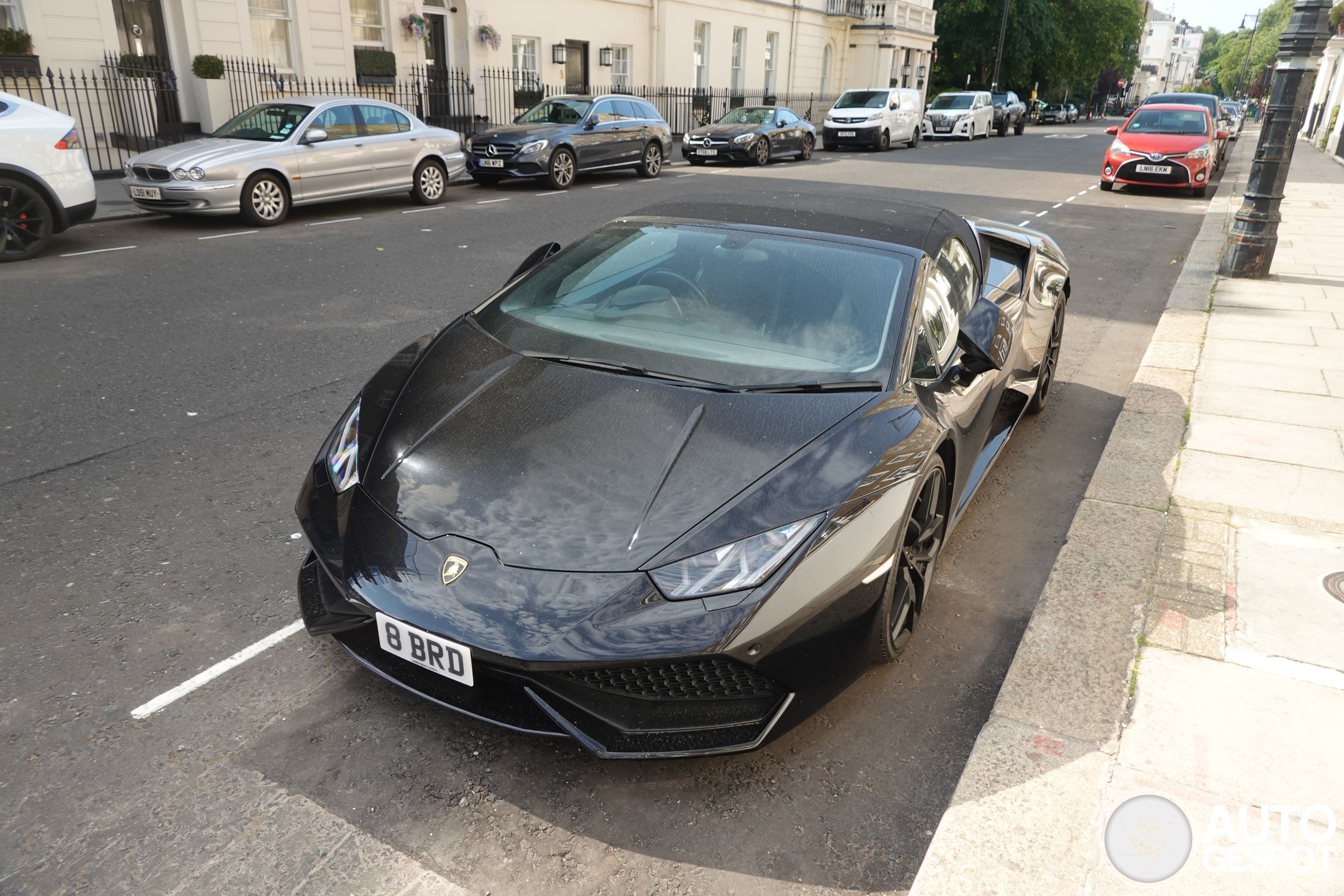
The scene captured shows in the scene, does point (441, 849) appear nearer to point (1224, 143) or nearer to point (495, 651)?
point (495, 651)

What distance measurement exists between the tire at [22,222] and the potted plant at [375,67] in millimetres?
12596

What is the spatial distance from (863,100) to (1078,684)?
1114 inches

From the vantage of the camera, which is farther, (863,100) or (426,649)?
(863,100)

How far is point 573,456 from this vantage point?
9.02 feet

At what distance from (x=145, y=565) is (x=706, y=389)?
7.25 ft

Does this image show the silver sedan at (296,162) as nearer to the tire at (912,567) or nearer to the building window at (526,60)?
the tire at (912,567)

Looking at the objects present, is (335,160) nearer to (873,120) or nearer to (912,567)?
(912,567)

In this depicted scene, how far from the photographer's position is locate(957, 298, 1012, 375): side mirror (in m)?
3.65

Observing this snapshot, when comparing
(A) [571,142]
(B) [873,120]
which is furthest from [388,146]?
(B) [873,120]

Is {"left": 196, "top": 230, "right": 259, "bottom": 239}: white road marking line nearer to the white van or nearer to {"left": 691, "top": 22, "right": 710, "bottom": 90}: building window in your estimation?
the white van

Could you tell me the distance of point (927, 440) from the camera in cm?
306

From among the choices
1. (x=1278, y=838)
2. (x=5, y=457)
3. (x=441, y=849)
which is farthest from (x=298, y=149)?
(x=1278, y=838)

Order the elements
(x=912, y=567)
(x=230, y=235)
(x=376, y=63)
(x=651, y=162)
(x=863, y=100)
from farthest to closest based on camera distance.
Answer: (x=863, y=100)
(x=376, y=63)
(x=651, y=162)
(x=230, y=235)
(x=912, y=567)

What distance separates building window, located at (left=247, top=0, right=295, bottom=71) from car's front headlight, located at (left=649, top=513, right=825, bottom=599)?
1986 cm
